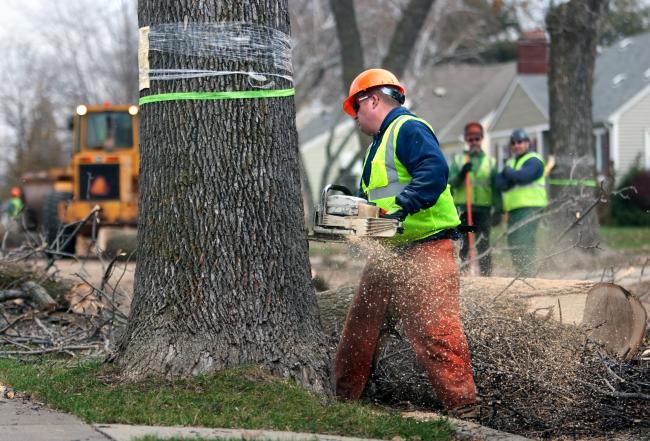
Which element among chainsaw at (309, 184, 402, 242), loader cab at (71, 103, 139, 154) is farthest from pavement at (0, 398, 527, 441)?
loader cab at (71, 103, 139, 154)

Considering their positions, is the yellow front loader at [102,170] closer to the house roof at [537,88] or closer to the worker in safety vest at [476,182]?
the worker in safety vest at [476,182]

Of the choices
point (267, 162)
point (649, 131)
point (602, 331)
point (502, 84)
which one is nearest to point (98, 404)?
point (267, 162)

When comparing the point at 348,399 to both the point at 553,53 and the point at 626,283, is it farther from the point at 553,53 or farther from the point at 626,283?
the point at 553,53

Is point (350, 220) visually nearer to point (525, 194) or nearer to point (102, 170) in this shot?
point (525, 194)

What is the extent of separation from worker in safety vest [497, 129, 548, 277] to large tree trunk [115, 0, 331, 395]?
5613mm

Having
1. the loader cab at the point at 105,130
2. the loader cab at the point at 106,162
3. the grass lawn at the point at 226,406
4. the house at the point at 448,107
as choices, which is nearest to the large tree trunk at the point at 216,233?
the grass lawn at the point at 226,406

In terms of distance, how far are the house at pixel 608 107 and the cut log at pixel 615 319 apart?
21.8 m

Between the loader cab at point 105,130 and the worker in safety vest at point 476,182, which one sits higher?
the loader cab at point 105,130

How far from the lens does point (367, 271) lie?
20.3 ft

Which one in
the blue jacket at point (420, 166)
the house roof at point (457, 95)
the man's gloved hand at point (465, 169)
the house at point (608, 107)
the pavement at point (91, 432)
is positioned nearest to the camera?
the pavement at point (91, 432)

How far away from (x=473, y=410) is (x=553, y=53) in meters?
12.2

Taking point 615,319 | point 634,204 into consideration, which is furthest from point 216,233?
point 634,204

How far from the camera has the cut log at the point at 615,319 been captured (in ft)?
22.0

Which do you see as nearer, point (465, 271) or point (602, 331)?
point (602, 331)
